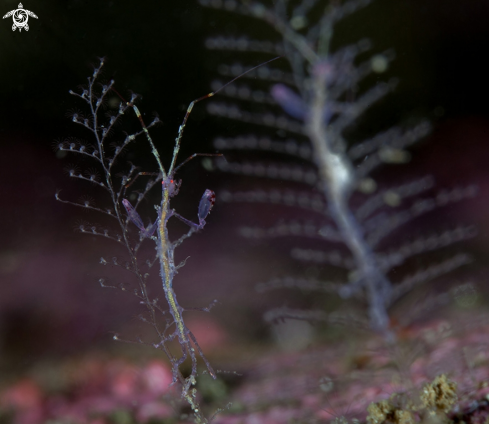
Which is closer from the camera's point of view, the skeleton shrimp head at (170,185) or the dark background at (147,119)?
the skeleton shrimp head at (170,185)

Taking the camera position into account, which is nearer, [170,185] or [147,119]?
[170,185]

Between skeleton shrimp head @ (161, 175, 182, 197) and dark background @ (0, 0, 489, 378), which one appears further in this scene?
dark background @ (0, 0, 489, 378)

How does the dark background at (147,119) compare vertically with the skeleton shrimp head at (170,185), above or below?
above

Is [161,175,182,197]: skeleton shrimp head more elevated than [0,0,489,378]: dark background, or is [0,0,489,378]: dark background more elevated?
[0,0,489,378]: dark background

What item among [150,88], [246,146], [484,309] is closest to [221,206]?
[246,146]

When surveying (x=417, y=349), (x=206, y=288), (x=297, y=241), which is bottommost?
(x=417, y=349)

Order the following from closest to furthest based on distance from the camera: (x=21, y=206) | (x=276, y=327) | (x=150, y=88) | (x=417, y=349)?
(x=417, y=349) < (x=150, y=88) < (x=21, y=206) < (x=276, y=327)

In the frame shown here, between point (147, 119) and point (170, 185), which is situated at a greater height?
point (147, 119)

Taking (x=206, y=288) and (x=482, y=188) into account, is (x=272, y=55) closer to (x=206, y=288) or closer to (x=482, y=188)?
(x=206, y=288)
